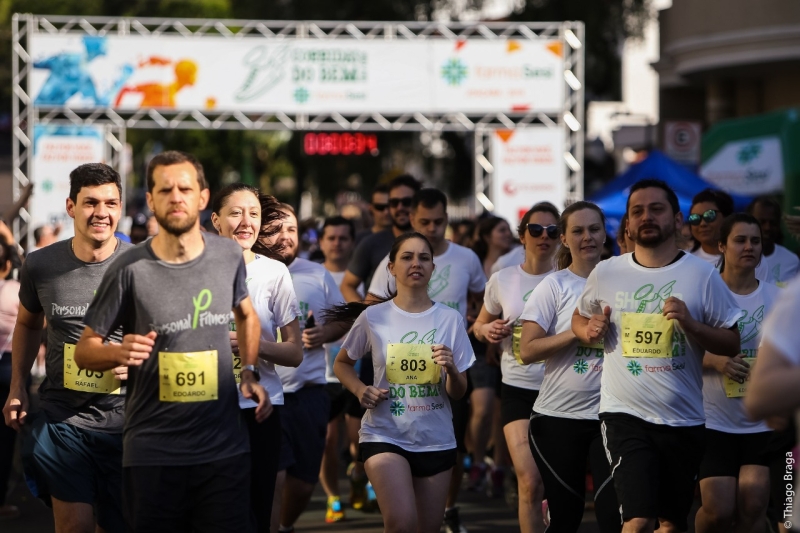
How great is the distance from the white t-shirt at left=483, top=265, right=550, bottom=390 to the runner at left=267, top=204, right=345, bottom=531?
0.96 metres

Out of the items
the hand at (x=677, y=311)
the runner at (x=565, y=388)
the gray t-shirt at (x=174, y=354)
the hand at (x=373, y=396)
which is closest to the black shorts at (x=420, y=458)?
the hand at (x=373, y=396)

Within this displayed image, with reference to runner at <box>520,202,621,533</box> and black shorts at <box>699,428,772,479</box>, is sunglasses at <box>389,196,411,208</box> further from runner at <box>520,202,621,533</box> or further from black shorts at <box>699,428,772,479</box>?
black shorts at <box>699,428,772,479</box>

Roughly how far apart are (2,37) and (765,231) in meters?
36.7

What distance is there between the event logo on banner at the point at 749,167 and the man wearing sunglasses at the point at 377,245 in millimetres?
10697

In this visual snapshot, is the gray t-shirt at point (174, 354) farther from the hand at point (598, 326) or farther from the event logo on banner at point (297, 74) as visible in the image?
the event logo on banner at point (297, 74)

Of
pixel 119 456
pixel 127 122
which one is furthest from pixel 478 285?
pixel 127 122

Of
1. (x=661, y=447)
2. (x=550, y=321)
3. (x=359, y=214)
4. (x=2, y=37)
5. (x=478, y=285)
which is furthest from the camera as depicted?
(x=2, y=37)

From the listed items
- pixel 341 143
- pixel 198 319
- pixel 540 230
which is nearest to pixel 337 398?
pixel 540 230

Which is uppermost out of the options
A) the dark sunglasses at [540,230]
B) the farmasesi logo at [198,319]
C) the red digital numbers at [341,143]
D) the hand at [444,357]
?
the red digital numbers at [341,143]

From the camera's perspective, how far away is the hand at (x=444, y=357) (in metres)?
6.25

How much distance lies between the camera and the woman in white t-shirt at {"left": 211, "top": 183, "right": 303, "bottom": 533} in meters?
6.18

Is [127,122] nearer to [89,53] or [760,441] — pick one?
[89,53]

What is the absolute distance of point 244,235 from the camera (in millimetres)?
6445

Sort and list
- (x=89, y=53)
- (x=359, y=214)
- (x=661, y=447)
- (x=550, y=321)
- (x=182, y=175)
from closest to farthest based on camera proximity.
Answer: (x=182, y=175) → (x=661, y=447) → (x=550, y=321) → (x=359, y=214) → (x=89, y=53)
